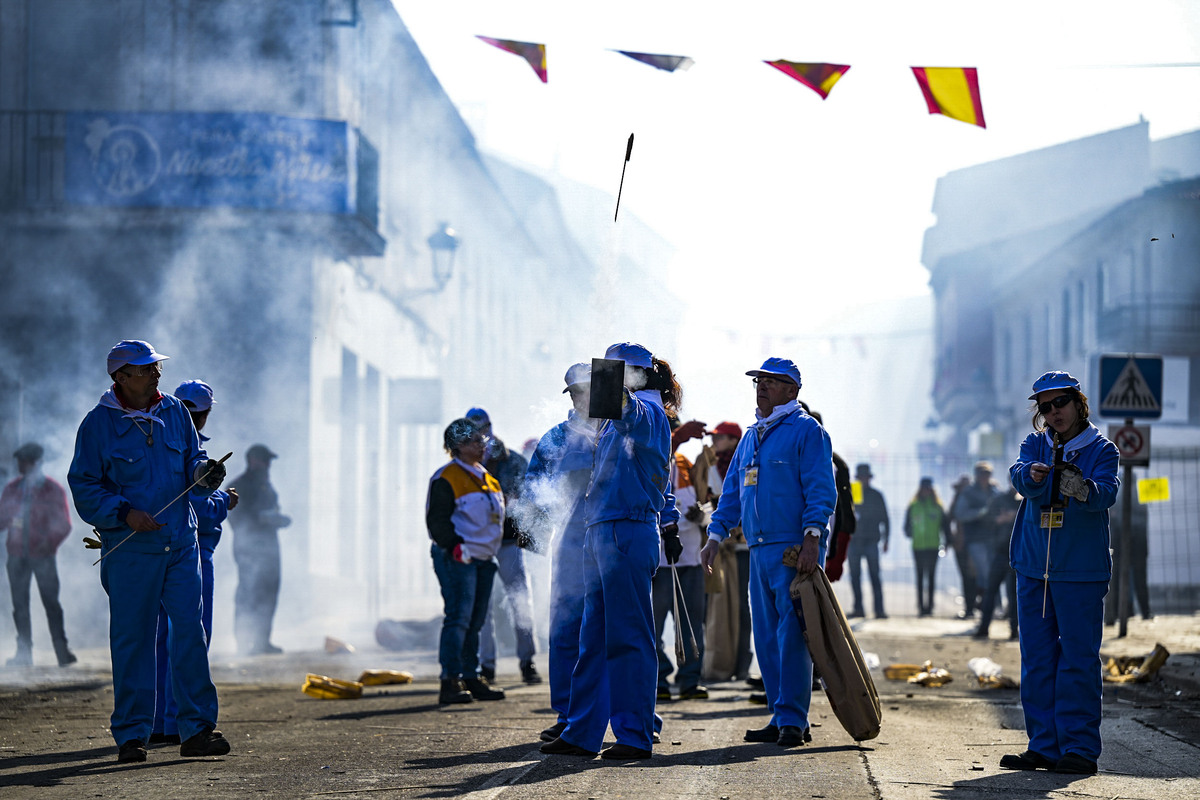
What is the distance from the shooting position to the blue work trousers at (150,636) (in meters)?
6.02

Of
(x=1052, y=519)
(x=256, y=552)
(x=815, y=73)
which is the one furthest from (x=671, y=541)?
(x=256, y=552)

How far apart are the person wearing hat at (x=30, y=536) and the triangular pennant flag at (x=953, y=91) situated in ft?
24.7

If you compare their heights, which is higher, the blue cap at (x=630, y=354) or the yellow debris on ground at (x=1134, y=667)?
the blue cap at (x=630, y=354)

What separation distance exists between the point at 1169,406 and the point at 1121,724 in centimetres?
2437

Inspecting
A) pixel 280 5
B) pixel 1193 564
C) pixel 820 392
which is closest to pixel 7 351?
pixel 280 5

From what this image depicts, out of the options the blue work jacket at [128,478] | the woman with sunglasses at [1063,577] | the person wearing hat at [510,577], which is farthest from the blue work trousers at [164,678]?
the woman with sunglasses at [1063,577]

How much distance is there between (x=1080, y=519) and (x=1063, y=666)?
0.61 m

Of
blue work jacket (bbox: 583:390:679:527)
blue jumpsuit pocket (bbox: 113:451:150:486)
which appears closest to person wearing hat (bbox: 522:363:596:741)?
blue work jacket (bbox: 583:390:679:527)

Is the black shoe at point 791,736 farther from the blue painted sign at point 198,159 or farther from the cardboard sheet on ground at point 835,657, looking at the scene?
the blue painted sign at point 198,159

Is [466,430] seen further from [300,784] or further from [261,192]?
[261,192]

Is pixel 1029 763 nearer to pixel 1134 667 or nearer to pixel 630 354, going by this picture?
pixel 630 354

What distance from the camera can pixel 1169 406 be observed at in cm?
3031

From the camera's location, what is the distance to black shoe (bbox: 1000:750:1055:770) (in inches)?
236

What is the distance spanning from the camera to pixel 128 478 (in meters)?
6.10
